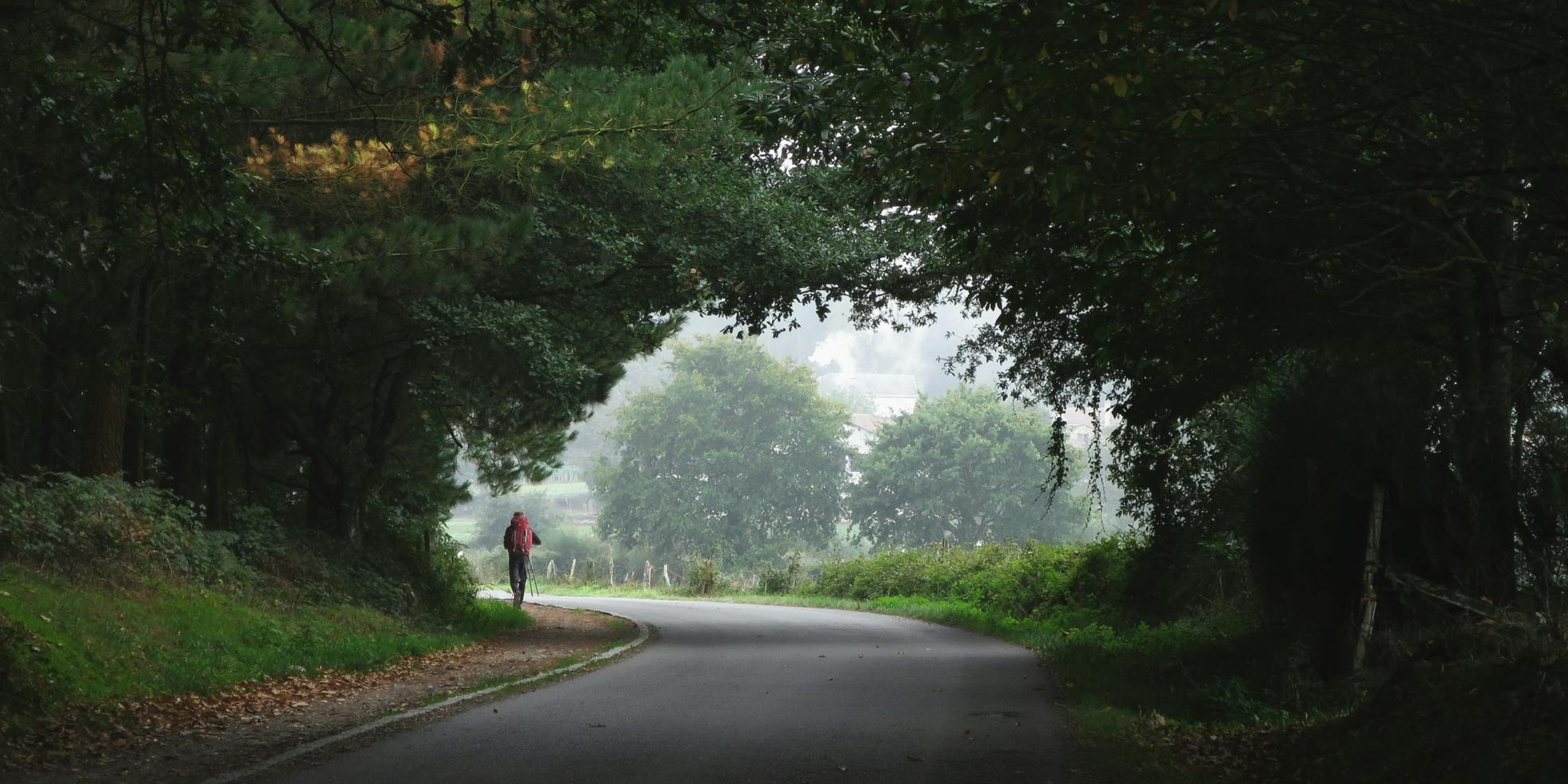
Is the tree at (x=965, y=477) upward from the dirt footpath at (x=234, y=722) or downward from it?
upward

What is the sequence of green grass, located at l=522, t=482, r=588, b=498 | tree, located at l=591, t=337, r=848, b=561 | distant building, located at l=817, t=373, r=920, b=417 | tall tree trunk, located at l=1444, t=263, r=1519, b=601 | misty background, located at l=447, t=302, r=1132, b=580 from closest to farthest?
tall tree trunk, located at l=1444, t=263, r=1519, b=601 → misty background, located at l=447, t=302, r=1132, b=580 → tree, located at l=591, t=337, r=848, b=561 → green grass, located at l=522, t=482, r=588, b=498 → distant building, located at l=817, t=373, r=920, b=417

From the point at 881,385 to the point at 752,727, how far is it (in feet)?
541

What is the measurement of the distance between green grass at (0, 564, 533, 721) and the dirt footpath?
29 centimetres

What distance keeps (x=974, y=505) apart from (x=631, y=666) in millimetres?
50188

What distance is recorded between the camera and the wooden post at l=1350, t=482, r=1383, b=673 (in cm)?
1034

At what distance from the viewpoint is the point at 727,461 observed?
7031 centimetres

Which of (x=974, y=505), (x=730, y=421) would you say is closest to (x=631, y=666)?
(x=974, y=505)

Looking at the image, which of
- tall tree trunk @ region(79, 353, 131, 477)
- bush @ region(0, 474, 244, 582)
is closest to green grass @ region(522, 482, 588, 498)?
tall tree trunk @ region(79, 353, 131, 477)

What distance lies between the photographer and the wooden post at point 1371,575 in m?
10.3

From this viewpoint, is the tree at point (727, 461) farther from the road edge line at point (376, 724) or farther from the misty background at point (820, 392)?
the road edge line at point (376, 724)

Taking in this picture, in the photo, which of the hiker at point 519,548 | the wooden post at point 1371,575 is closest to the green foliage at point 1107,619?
the wooden post at point 1371,575

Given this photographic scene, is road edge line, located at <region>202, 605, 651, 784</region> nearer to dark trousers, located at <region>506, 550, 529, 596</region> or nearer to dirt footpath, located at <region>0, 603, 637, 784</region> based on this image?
dirt footpath, located at <region>0, 603, 637, 784</region>

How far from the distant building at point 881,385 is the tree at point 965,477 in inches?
3598

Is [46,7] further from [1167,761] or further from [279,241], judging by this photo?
[1167,761]
